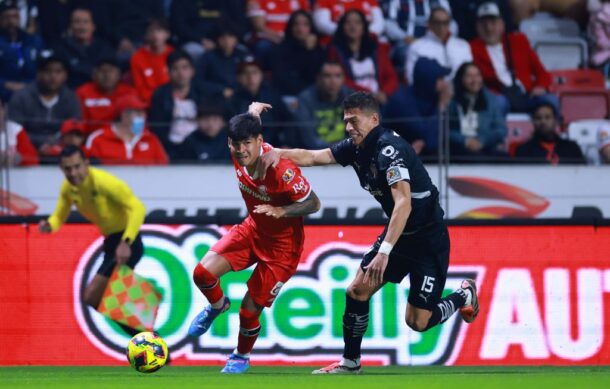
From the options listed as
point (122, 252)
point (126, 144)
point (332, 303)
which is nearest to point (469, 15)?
point (126, 144)

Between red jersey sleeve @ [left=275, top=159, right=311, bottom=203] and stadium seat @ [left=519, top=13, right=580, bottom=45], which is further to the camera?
stadium seat @ [left=519, top=13, right=580, bottom=45]

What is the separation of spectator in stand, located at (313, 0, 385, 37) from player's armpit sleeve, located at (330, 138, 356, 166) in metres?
7.26

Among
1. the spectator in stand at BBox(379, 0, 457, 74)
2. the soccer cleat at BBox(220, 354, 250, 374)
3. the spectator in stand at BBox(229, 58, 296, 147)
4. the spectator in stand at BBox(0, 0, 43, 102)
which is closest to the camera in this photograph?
the soccer cleat at BBox(220, 354, 250, 374)

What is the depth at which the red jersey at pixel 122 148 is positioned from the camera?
14383mm

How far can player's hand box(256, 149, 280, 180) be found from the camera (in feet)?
32.8

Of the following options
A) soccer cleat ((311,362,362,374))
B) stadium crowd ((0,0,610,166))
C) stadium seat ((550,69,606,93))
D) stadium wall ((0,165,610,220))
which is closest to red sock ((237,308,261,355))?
soccer cleat ((311,362,362,374))

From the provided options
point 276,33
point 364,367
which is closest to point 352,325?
point 364,367

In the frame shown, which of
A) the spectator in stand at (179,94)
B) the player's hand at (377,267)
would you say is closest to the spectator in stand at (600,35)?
the spectator in stand at (179,94)

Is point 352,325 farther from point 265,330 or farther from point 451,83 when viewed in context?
point 451,83

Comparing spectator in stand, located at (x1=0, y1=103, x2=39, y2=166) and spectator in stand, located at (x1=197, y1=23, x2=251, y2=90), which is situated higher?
spectator in stand, located at (x1=197, y1=23, x2=251, y2=90)

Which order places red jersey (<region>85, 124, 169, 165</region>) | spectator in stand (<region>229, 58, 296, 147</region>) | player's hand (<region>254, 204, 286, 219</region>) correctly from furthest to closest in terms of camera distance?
spectator in stand (<region>229, 58, 296, 147</region>), red jersey (<region>85, 124, 169, 165</region>), player's hand (<region>254, 204, 286, 219</region>)

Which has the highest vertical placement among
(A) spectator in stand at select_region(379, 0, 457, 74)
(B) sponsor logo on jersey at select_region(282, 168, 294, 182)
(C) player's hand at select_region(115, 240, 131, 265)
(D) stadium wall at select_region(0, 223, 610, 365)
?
(A) spectator in stand at select_region(379, 0, 457, 74)

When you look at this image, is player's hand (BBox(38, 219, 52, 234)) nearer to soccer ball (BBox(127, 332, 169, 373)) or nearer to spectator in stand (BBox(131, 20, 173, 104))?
soccer ball (BBox(127, 332, 169, 373))

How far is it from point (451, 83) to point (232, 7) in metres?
3.46
